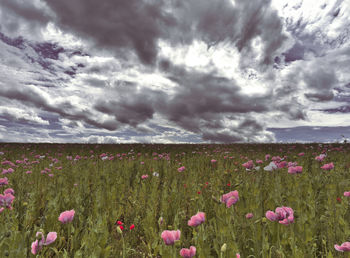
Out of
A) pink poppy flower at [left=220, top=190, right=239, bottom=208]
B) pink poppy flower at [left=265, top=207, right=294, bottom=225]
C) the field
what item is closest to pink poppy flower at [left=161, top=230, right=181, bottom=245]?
the field

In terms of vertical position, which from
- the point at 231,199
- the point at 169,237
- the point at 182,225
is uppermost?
the point at 231,199

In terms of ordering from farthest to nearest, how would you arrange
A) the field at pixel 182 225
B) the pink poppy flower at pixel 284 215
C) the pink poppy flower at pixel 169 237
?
the field at pixel 182 225 → the pink poppy flower at pixel 284 215 → the pink poppy flower at pixel 169 237

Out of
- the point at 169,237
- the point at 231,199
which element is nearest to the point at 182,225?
the point at 231,199

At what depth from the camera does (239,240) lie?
1.82 m

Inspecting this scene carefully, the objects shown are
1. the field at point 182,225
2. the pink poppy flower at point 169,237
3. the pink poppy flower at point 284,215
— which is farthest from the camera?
the field at point 182,225

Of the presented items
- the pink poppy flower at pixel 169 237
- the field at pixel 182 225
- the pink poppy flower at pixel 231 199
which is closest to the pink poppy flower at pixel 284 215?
the field at pixel 182 225

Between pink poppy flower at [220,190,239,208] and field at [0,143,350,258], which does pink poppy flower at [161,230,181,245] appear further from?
pink poppy flower at [220,190,239,208]

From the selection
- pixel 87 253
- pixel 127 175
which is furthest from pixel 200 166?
pixel 87 253

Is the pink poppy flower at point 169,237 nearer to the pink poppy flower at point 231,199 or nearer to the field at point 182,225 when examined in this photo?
the field at point 182,225

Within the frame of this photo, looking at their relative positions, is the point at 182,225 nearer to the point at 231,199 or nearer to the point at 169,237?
the point at 231,199

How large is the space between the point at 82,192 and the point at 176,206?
1431 mm

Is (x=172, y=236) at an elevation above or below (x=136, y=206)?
above

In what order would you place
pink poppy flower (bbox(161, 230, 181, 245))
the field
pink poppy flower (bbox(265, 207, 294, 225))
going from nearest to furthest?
pink poppy flower (bbox(161, 230, 181, 245)) < pink poppy flower (bbox(265, 207, 294, 225)) < the field

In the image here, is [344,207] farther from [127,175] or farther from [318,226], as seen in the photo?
[127,175]
